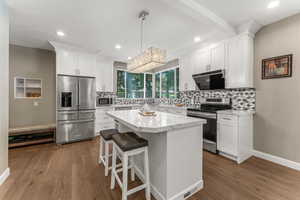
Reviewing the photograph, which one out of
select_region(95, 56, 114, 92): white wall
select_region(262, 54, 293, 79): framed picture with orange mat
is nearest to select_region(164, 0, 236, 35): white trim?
select_region(262, 54, 293, 79): framed picture with orange mat

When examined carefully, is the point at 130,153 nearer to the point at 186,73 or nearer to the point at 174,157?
the point at 174,157

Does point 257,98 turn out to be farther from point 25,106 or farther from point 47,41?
point 25,106

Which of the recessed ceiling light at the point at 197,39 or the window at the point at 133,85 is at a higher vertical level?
the recessed ceiling light at the point at 197,39

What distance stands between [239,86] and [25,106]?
5783 millimetres

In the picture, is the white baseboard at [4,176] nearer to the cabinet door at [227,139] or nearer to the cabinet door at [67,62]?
the cabinet door at [67,62]

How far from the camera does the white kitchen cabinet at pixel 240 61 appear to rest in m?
2.75

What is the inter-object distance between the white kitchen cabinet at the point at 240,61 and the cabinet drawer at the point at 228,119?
77 cm

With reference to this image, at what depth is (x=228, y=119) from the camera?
8.60ft

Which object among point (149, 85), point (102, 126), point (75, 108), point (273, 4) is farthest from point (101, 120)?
point (273, 4)

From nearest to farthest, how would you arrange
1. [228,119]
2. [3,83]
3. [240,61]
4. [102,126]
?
[3,83] → [228,119] → [240,61] → [102,126]

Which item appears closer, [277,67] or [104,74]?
[277,67]

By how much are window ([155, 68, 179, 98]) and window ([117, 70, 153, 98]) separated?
1.23ft

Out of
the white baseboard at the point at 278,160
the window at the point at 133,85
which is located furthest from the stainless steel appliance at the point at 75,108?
the white baseboard at the point at 278,160

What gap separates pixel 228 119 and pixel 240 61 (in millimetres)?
1310
